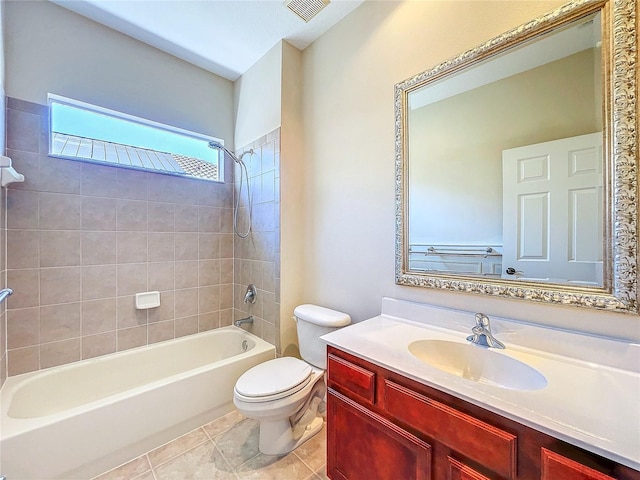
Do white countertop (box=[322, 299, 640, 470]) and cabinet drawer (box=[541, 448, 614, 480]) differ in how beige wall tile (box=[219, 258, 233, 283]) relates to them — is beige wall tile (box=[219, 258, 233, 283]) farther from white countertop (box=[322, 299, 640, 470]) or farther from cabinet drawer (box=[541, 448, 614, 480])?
cabinet drawer (box=[541, 448, 614, 480])

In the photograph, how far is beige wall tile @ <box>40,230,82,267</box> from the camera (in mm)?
1693

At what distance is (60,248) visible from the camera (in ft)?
5.73

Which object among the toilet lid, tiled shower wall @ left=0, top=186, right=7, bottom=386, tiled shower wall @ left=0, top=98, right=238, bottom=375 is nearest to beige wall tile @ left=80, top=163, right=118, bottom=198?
tiled shower wall @ left=0, top=98, right=238, bottom=375

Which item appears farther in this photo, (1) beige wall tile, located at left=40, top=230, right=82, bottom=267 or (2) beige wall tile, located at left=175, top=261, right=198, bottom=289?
(2) beige wall tile, located at left=175, top=261, right=198, bottom=289

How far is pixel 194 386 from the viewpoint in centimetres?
167

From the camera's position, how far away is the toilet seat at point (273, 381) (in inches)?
54.5

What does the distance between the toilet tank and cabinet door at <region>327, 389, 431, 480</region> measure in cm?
47

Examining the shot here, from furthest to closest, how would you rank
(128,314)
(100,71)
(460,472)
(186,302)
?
(186,302) < (128,314) < (100,71) < (460,472)

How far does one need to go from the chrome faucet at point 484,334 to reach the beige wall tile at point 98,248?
2350 millimetres

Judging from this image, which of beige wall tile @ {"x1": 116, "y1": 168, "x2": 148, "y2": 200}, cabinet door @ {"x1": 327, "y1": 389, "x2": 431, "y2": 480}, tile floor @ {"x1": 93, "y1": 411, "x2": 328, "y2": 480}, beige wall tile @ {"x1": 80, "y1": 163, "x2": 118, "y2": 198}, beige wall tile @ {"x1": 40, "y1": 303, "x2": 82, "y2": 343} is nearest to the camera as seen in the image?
cabinet door @ {"x1": 327, "y1": 389, "x2": 431, "y2": 480}

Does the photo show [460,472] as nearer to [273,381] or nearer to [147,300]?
[273,381]

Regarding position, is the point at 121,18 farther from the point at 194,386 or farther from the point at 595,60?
the point at 595,60

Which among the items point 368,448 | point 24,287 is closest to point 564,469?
point 368,448

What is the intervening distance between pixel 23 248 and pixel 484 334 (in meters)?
2.60
